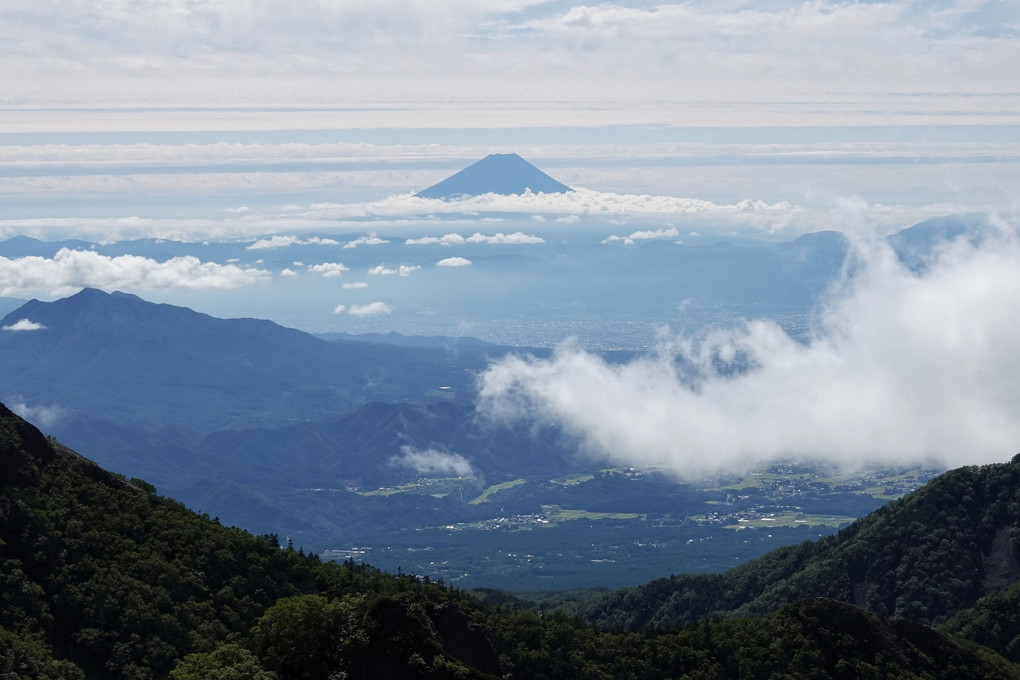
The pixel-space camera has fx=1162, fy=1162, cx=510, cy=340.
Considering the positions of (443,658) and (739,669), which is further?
(739,669)

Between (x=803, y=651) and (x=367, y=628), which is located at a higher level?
(x=367, y=628)

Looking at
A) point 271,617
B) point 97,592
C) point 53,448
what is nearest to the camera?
point 271,617

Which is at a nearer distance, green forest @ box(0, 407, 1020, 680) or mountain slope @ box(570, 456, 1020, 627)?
green forest @ box(0, 407, 1020, 680)

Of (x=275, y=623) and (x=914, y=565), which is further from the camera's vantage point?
(x=914, y=565)

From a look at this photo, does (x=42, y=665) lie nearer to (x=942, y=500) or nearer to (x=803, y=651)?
(x=803, y=651)

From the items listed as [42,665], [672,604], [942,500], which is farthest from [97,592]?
[942,500]
